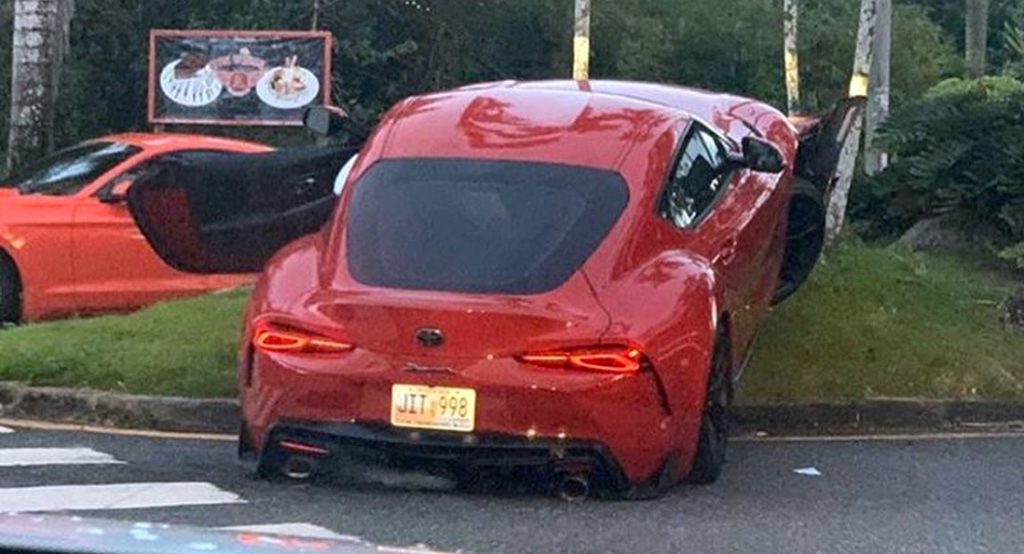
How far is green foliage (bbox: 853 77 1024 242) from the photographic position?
1523cm

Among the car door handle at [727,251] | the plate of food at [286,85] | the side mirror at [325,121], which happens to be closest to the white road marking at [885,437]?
the car door handle at [727,251]

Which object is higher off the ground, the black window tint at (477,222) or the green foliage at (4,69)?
the black window tint at (477,222)

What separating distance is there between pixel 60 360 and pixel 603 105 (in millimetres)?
3498

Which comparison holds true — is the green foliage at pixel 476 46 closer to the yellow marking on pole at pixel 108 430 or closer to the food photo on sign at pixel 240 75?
the food photo on sign at pixel 240 75

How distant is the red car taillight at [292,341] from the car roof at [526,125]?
1.16 metres

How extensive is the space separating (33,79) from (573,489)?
11.6 metres

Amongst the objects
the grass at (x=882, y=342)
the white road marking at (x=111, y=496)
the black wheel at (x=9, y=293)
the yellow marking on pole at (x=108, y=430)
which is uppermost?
the grass at (x=882, y=342)

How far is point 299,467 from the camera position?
8.23 meters

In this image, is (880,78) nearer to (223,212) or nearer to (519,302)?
(223,212)

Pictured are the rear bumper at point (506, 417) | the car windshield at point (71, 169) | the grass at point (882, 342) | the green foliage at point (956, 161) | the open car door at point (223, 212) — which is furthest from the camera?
the green foliage at point (956, 161)

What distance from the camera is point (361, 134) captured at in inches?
437

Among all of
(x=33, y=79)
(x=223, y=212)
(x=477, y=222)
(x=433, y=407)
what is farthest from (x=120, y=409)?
(x=33, y=79)

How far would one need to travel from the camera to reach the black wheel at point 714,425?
852 centimetres

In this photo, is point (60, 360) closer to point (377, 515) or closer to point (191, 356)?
point (191, 356)
